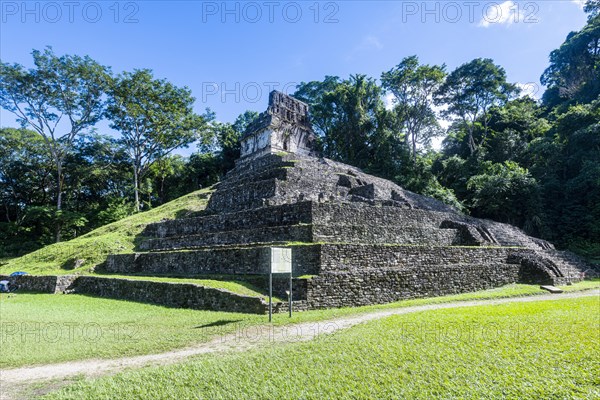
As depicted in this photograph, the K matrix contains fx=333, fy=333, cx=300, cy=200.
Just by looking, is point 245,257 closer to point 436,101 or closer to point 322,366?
point 322,366

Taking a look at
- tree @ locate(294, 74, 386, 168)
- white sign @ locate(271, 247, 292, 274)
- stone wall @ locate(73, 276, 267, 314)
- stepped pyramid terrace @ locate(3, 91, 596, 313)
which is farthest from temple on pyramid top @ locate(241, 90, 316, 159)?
white sign @ locate(271, 247, 292, 274)

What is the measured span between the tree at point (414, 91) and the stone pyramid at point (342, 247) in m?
14.3

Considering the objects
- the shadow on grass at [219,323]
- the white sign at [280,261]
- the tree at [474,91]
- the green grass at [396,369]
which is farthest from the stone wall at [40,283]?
the tree at [474,91]

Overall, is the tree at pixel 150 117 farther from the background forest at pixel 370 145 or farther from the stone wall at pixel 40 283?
the stone wall at pixel 40 283

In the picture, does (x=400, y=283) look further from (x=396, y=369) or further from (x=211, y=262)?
(x=211, y=262)

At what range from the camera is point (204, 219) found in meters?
15.0

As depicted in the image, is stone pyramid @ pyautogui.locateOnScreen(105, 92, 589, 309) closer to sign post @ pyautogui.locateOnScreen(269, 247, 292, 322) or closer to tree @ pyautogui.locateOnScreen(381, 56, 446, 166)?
sign post @ pyautogui.locateOnScreen(269, 247, 292, 322)

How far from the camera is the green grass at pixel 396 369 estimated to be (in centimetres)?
382

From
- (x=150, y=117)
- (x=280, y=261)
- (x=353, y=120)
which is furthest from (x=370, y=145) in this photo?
(x=280, y=261)

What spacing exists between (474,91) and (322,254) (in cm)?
2829

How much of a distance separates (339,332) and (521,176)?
66.6 feet

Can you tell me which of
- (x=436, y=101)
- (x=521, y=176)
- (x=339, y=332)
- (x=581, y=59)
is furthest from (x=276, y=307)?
(x=581, y=59)

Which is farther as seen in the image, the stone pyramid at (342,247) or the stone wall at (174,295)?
the stone pyramid at (342,247)

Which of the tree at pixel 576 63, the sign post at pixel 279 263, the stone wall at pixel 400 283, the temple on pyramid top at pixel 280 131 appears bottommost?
the stone wall at pixel 400 283
